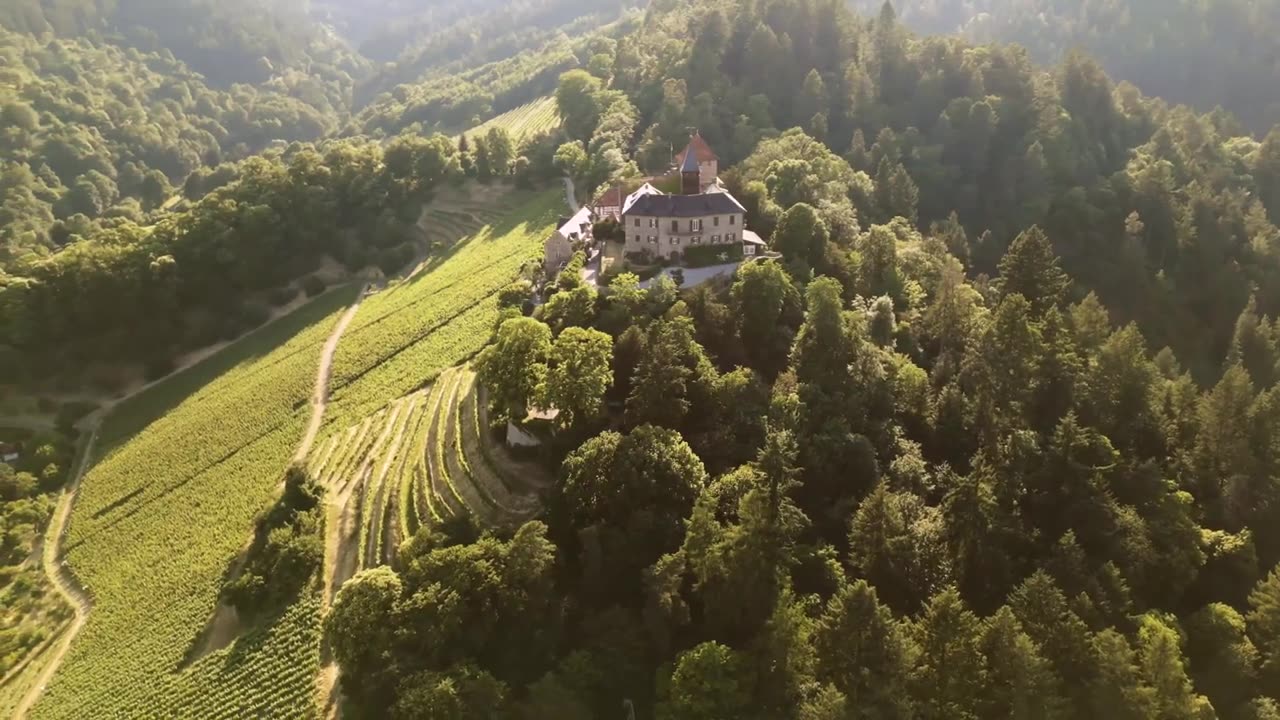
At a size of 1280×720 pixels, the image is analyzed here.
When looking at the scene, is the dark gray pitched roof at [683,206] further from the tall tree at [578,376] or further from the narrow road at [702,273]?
the tall tree at [578,376]

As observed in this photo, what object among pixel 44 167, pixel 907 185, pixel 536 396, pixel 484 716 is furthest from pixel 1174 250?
pixel 44 167

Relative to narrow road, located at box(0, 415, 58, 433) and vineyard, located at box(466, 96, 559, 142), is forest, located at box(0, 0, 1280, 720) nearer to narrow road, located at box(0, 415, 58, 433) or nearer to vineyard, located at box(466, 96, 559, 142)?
narrow road, located at box(0, 415, 58, 433)

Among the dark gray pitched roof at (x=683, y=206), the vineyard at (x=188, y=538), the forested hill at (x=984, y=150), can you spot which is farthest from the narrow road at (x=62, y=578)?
the forested hill at (x=984, y=150)

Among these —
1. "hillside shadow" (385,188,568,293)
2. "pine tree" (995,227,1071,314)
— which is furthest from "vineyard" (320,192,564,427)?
"pine tree" (995,227,1071,314)

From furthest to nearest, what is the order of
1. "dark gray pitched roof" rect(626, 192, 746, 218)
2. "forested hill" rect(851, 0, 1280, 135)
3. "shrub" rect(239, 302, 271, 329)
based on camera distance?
1. "forested hill" rect(851, 0, 1280, 135)
2. "shrub" rect(239, 302, 271, 329)
3. "dark gray pitched roof" rect(626, 192, 746, 218)

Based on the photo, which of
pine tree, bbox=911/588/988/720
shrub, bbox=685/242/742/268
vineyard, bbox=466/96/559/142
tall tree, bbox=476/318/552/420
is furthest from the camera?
vineyard, bbox=466/96/559/142

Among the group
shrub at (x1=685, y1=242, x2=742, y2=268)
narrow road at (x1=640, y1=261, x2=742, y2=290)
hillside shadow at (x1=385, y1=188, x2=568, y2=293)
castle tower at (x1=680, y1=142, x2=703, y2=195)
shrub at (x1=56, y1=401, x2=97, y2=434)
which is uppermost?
castle tower at (x1=680, y1=142, x2=703, y2=195)

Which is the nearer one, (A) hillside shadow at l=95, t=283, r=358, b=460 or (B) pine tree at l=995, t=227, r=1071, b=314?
(B) pine tree at l=995, t=227, r=1071, b=314

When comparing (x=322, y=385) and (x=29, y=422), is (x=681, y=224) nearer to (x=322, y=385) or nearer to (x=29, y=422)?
(x=322, y=385)
